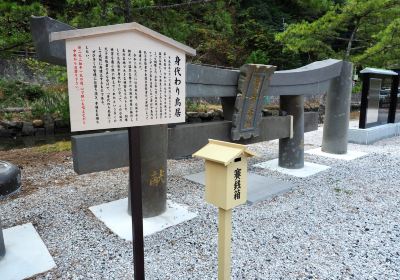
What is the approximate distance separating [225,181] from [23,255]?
81.1 inches

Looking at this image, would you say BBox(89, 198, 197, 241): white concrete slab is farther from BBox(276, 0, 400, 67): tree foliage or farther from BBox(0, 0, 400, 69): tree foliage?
BBox(276, 0, 400, 67): tree foliage

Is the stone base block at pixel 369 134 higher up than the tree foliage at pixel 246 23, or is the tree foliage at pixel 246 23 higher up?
the tree foliage at pixel 246 23

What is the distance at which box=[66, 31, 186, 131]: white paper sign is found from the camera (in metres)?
1.72

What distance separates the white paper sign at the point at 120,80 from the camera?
1.72 m

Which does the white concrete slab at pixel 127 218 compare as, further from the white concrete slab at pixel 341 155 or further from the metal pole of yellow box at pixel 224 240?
the white concrete slab at pixel 341 155

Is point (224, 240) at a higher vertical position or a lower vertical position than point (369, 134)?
higher

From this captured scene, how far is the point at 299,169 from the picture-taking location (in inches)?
221

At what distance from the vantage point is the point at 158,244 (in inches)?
118

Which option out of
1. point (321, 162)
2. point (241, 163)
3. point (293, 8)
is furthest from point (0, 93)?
point (293, 8)

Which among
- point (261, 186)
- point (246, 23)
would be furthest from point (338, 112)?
point (246, 23)

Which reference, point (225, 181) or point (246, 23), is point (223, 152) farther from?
point (246, 23)

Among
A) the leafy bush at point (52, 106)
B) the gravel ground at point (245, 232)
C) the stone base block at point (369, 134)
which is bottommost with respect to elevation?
the gravel ground at point (245, 232)

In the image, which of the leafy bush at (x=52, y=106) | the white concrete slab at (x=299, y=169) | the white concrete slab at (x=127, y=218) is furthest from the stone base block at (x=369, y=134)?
the leafy bush at (x=52, y=106)

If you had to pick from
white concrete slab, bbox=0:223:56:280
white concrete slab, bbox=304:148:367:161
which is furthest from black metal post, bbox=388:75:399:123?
white concrete slab, bbox=0:223:56:280
